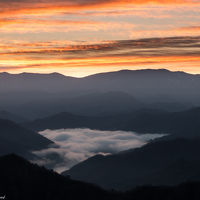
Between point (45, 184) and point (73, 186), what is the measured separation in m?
11.6

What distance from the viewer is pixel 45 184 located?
180m

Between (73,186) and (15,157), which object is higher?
(15,157)

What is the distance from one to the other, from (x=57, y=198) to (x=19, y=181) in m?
17.1

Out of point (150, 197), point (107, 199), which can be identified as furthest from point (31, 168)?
point (150, 197)

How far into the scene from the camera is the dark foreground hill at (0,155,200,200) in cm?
17175

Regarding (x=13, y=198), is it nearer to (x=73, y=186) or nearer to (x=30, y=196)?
(x=30, y=196)

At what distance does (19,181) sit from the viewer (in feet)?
579

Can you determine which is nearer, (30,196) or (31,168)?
(30,196)

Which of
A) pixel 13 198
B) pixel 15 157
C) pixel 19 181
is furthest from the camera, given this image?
pixel 15 157

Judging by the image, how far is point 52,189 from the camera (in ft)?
579

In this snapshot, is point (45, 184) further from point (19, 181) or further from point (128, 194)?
point (128, 194)

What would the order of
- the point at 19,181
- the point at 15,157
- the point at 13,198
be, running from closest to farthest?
1. the point at 13,198
2. the point at 19,181
3. the point at 15,157

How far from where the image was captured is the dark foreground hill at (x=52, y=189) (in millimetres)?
171750

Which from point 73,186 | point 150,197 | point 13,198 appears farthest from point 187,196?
point 13,198
